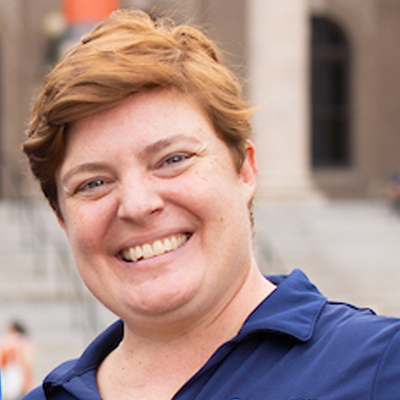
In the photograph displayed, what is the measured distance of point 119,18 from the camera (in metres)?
2.06

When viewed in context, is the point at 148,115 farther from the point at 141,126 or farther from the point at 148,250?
the point at 148,250

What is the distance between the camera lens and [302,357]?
1803 mm

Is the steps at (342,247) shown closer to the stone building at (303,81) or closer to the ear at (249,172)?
the stone building at (303,81)

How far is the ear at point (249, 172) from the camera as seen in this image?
2100 millimetres

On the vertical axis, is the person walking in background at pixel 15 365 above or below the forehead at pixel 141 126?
below

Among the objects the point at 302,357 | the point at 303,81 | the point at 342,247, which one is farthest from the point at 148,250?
the point at 303,81

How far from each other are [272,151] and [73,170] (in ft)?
66.1

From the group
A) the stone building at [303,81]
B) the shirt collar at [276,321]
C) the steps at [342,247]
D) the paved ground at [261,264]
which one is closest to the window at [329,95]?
the stone building at [303,81]

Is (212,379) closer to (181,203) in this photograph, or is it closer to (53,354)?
(181,203)

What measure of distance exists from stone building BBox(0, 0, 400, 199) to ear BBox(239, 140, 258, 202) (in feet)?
62.0

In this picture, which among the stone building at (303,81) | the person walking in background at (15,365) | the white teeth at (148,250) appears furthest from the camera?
the stone building at (303,81)

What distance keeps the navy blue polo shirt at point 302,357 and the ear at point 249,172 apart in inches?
9.0

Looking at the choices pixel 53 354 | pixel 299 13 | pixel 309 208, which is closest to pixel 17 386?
pixel 53 354

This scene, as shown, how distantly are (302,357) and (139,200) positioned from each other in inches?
17.9
